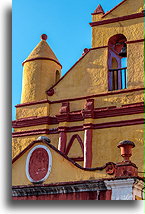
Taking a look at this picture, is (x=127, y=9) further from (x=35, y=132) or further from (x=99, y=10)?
(x=35, y=132)

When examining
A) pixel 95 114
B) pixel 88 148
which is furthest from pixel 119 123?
pixel 88 148

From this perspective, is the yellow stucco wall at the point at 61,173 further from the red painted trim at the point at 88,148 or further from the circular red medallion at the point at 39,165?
the red painted trim at the point at 88,148

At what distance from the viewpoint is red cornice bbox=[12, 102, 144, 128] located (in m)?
10.5

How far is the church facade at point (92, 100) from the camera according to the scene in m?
10.4

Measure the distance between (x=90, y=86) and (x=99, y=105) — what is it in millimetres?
457

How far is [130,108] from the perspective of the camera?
1055 centimetres

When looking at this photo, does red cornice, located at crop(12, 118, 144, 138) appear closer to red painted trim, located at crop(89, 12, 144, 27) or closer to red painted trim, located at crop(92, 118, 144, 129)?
red painted trim, located at crop(92, 118, 144, 129)

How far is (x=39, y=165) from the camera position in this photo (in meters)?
9.05

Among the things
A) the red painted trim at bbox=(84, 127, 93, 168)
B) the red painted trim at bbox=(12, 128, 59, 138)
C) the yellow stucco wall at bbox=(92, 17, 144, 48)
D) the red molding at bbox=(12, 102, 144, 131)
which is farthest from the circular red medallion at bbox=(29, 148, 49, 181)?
the yellow stucco wall at bbox=(92, 17, 144, 48)

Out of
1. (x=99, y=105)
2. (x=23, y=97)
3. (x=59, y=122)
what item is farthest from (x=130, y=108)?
(x=23, y=97)

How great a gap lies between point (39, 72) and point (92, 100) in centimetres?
152

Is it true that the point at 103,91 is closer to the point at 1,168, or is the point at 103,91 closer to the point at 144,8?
the point at 144,8

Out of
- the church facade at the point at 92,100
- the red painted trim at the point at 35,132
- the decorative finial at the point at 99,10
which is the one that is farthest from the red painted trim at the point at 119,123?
the decorative finial at the point at 99,10

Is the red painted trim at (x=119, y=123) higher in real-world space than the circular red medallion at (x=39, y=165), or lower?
higher
